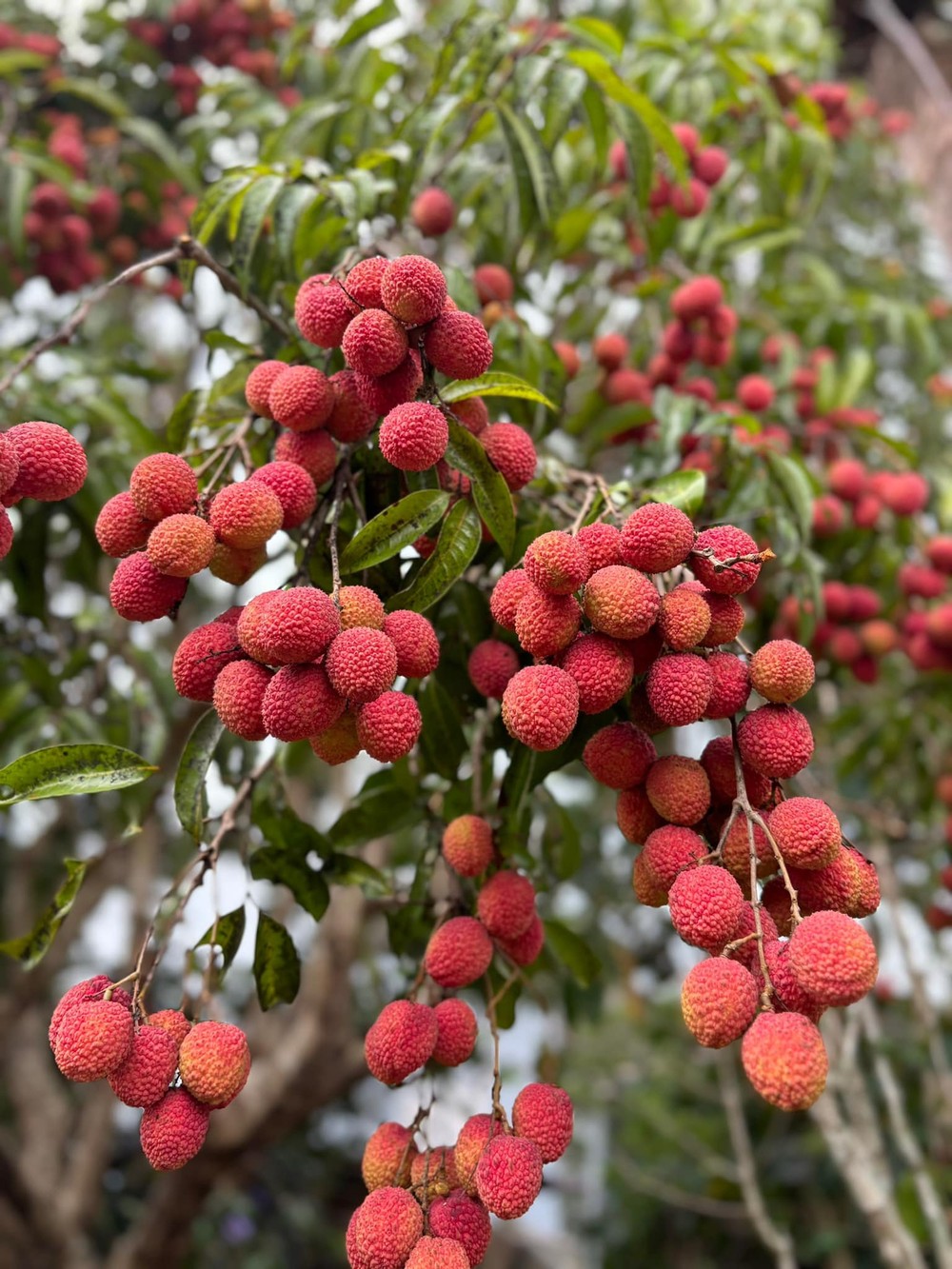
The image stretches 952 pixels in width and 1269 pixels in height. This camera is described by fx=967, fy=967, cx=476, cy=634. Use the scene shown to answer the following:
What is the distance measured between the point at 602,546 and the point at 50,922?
1.86 ft

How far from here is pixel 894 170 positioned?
12.2ft

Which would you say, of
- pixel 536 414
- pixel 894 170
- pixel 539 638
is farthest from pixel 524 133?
pixel 894 170

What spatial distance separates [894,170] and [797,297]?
1.99 metres

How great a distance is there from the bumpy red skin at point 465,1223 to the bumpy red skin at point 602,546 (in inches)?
19.2

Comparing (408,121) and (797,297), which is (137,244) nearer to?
(408,121)

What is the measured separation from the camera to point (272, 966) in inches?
35.9

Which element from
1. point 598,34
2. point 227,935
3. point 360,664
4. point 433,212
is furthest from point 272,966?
point 598,34

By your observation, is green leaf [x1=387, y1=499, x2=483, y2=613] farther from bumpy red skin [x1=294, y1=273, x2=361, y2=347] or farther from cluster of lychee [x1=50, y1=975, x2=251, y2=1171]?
cluster of lychee [x1=50, y1=975, x2=251, y2=1171]

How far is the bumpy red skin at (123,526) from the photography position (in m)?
0.81

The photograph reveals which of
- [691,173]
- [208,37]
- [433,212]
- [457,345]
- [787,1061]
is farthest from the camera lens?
[208,37]

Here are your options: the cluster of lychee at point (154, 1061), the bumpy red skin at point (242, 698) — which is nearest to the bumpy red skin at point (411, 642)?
the bumpy red skin at point (242, 698)

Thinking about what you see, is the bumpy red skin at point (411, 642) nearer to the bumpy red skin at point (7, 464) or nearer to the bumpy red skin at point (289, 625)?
the bumpy red skin at point (289, 625)

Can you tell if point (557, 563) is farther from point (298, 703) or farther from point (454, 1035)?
point (454, 1035)

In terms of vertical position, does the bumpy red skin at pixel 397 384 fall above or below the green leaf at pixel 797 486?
→ above
